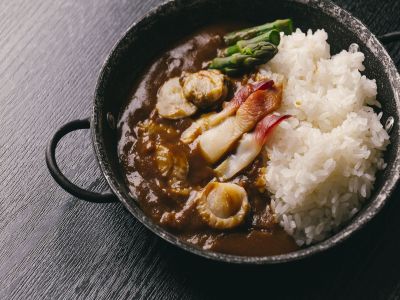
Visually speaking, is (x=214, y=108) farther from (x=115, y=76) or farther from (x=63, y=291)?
(x=63, y=291)

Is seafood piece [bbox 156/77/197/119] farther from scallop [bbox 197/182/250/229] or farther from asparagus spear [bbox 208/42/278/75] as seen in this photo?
scallop [bbox 197/182/250/229]

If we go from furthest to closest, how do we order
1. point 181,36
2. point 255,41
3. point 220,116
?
1. point 181,36
2. point 255,41
3. point 220,116

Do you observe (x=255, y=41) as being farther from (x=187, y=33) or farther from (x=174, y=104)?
(x=174, y=104)

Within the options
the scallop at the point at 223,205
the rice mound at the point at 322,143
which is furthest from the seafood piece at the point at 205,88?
the scallop at the point at 223,205

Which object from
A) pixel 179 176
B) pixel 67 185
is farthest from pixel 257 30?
pixel 67 185

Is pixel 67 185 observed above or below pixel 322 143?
above

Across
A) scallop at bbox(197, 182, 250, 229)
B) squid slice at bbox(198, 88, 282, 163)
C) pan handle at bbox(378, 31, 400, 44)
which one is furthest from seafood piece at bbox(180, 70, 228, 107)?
pan handle at bbox(378, 31, 400, 44)
